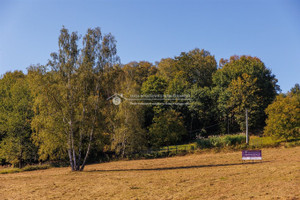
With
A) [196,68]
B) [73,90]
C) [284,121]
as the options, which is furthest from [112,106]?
[196,68]

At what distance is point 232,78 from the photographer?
7219 centimetres

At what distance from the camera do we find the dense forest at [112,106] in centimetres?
3472

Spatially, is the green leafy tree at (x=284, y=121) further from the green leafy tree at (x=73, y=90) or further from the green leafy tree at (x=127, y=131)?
the green leafy tree at (x=73, y=90)

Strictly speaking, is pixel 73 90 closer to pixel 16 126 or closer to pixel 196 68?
pixel 16 126

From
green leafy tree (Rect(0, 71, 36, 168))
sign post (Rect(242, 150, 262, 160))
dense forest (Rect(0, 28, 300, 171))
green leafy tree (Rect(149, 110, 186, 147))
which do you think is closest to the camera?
sign post (Rect(242, 150, 262, 160))

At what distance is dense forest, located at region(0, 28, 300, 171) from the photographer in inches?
1367

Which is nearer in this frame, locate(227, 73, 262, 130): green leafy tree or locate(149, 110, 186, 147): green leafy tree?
locate(149, 110, 186, 147): green leafy tree

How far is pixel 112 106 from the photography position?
39.8m

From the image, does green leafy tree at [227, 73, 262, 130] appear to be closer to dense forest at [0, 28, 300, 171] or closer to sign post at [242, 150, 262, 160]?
dense forest at [0, 28, 300, 171]

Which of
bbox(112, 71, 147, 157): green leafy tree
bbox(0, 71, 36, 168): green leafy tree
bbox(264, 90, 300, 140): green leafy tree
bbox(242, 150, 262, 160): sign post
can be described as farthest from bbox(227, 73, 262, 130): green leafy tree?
bbox(0, 71, 36, 168): green leafy tree

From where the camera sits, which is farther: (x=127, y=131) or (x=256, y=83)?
(x=256, y=83)

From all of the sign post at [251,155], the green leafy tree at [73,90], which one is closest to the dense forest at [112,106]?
the green leafy tree at [73,90]

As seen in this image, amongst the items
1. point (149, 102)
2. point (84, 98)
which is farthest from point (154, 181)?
point (149, 102)

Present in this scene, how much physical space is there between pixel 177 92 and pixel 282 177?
5411 centimetres
